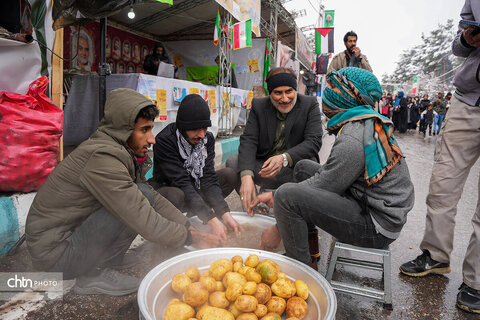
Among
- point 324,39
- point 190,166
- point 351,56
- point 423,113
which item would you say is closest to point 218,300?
point 190,166

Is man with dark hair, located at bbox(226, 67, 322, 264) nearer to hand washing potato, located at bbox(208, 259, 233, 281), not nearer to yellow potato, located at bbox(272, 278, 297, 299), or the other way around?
hand washing potato, located at bbox(208, 259, 233, 281)

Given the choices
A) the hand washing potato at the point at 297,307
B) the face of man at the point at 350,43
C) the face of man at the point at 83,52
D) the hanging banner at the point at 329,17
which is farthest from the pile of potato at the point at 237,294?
the hanging banner at the point at 329,17

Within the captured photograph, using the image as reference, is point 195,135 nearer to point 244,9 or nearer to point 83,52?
point 244,9

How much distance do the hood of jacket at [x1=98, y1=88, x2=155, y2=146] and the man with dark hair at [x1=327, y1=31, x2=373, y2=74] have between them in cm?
387

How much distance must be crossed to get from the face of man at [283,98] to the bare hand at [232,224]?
4.16ft

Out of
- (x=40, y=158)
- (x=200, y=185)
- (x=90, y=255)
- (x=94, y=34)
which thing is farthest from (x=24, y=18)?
(x=94, y=34)

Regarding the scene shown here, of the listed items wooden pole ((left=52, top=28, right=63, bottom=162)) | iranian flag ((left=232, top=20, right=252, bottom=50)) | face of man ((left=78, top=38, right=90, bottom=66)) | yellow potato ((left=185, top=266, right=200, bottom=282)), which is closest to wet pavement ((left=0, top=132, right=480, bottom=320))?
yellow potato ((left=185, top=266, right=200, bottom=282))

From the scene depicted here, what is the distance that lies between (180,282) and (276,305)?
47 centimetres

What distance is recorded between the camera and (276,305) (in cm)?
144

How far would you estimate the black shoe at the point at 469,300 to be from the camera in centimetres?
190

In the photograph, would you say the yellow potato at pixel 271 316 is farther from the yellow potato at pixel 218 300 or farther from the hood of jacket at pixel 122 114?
the hood of jacket at pixel 122 114

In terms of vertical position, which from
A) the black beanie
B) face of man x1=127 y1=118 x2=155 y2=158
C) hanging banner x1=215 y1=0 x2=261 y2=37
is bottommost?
face of man x1=127 y1=118 x2=155 y2=158

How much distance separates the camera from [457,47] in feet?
7.06

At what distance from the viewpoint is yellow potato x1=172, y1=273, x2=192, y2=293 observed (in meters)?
1.46
